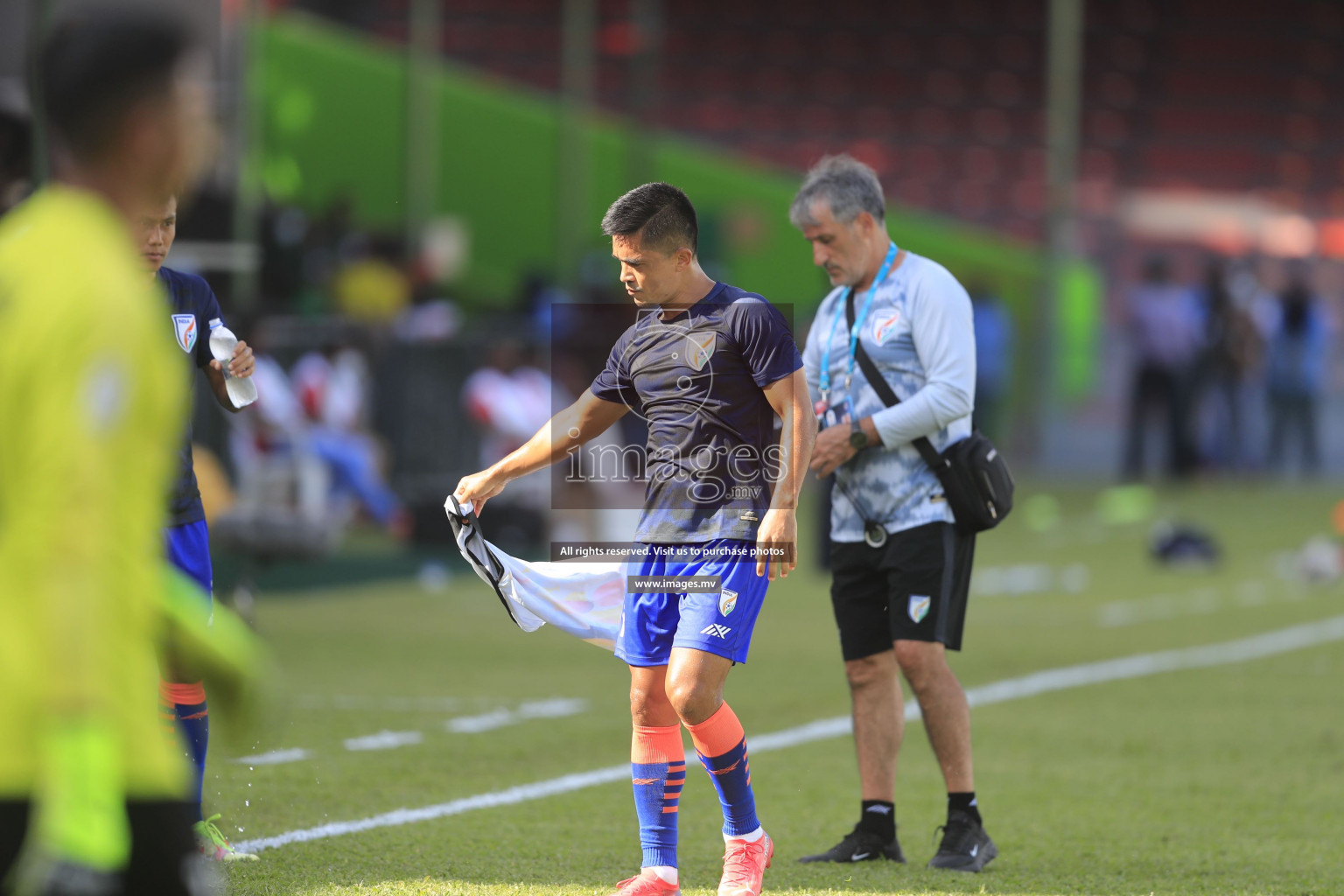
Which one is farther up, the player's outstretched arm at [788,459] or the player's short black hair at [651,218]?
the player's short black hair at [651,218]

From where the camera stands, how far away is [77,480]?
278 centimetres

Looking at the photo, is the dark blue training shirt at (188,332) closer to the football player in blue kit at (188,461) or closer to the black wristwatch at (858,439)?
the football player in blue kit at (188,461)

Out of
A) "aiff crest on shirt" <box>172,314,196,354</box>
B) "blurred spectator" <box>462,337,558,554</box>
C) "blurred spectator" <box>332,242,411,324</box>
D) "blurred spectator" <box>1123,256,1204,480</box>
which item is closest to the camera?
"aiff crest on shirt" <box>172,314,196,354</box>

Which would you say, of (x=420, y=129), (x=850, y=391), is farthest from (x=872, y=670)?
(x=420, y=129)

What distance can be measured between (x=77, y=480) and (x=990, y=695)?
7954 millimetres

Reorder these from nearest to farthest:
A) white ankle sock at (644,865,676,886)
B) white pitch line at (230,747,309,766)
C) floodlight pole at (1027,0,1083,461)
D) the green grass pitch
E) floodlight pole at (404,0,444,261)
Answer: white ankle sock at (644,865,676,886)
the green grass pitch
white pitch line at (230,747,309,766)
floodlight pole at (404,0,444,261)
floodlight pole at (1027,0,1083,461)

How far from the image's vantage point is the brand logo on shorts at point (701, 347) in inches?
217

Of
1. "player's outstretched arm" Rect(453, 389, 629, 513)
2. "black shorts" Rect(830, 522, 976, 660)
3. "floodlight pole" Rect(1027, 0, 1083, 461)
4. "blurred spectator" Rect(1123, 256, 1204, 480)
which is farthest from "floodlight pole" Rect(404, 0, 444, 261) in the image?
"player's outstretched arm" Rect(453, 389, 629, 513)

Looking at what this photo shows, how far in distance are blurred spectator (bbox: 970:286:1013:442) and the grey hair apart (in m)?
19.4

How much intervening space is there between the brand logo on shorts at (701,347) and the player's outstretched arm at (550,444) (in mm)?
354

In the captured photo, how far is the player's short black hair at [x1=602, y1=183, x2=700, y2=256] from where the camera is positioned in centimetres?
544

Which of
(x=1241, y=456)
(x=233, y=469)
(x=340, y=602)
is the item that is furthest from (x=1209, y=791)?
(x=1241, y=456)

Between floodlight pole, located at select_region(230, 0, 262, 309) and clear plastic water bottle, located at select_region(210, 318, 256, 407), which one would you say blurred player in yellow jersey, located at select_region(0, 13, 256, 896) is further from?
floodlight pole, located at select_region(230, 0, 262, 309)

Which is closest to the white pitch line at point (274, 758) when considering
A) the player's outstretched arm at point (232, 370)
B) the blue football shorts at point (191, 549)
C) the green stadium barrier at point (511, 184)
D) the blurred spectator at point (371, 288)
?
the blue football shorts at point (191, 549)
